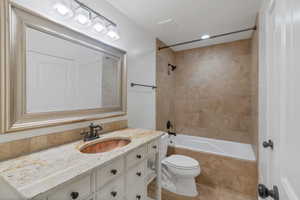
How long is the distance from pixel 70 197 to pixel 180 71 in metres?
2.99

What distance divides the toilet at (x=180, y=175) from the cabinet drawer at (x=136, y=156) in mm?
752

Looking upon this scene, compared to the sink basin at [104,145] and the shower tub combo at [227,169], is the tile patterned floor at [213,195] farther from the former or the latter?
the sink basin at [104,145]

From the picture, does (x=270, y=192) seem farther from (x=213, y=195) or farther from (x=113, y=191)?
(x=213, y=195)

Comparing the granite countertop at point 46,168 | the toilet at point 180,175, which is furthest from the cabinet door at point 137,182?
the toilet at point 180,175

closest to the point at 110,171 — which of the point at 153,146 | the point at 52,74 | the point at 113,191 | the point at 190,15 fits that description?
the point at 113,191

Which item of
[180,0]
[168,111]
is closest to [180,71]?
[168,111]

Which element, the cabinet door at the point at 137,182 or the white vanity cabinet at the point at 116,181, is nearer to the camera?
the white vanity cabinet at the point at 116,181

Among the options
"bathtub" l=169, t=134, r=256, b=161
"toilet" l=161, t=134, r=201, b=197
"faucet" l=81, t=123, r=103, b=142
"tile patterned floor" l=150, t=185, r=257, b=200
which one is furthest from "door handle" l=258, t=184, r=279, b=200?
"bathtub" l=169, t=134, r=256, b=161

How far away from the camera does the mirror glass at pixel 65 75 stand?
96cm

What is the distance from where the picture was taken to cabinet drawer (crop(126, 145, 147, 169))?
3.39 ft

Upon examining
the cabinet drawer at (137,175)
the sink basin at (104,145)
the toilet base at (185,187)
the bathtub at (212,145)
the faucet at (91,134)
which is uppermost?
the faucet at (91,134)

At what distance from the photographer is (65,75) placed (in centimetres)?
115

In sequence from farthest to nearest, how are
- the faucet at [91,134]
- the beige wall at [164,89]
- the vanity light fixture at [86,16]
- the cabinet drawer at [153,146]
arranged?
the beige wall at [164,89] → the cabinet drawer at [153,146] → the faucet at [91,134] → the vanity light fixture at [86,16]

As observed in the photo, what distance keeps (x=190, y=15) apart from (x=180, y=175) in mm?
2129
